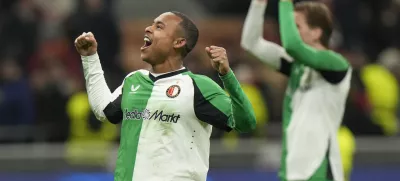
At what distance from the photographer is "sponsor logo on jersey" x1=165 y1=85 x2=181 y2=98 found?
21.7ft

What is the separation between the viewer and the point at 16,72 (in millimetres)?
13734

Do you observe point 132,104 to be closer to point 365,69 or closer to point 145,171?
point 145,171

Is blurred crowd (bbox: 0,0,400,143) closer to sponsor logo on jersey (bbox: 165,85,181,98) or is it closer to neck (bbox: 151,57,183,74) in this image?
neck (bbox: 151,57,183,74)

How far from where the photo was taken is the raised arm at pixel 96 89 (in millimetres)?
6840

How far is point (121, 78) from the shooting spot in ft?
44.2

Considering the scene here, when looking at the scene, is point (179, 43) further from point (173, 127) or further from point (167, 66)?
point (173, 127)

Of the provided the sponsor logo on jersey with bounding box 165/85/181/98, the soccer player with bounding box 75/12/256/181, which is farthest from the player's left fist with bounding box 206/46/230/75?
the sponsor logo on jersey with bounding box 165/85/181/98

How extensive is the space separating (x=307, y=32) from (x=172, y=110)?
2173 mm

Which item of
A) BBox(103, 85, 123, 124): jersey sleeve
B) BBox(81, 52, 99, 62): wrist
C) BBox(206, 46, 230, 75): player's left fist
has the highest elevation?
BBox(206, 46, 230, 75): player's left fist

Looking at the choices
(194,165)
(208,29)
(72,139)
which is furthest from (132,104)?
(208,29)

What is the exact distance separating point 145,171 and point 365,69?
25.1 feet

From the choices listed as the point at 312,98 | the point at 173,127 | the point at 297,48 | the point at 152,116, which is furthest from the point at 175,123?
the point at 312,98

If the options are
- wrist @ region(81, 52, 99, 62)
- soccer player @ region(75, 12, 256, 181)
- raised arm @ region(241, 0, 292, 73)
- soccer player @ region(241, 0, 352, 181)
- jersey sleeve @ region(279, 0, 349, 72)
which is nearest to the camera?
soccer player @ region(75, 12, 256, 181)

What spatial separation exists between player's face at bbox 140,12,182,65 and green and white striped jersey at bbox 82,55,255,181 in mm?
126
